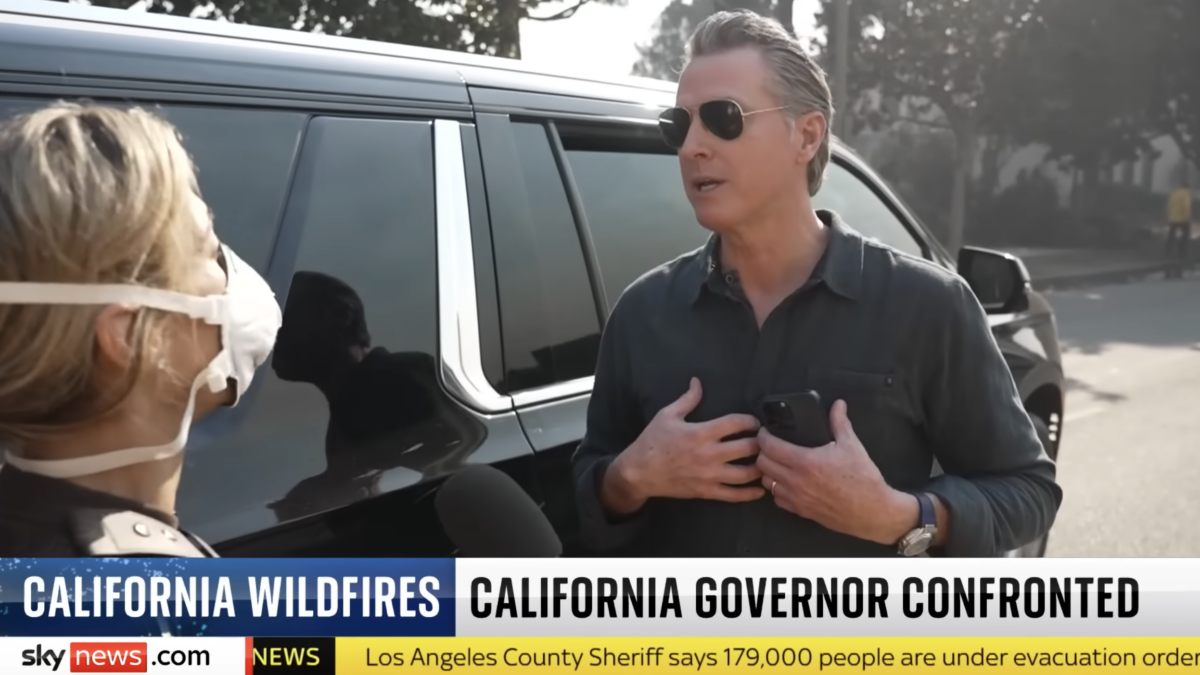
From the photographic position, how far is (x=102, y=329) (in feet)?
3.63

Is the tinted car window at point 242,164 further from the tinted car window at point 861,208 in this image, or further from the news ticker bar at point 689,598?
the tinted car window at point 861,208

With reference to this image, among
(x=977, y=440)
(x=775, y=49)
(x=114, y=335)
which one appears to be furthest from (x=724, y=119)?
(x=114, y=335)

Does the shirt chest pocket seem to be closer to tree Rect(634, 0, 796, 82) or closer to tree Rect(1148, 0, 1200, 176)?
tree Rect(634, 0, 796, 82)

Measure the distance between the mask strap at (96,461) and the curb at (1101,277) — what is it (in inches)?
587

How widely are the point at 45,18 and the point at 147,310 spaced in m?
0.49

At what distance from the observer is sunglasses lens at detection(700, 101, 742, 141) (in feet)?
5.31

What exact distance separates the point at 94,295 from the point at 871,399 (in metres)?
1.07

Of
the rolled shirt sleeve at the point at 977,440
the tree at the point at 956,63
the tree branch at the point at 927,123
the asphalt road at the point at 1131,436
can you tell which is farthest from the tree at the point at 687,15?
the tree branch at the point at 927,123

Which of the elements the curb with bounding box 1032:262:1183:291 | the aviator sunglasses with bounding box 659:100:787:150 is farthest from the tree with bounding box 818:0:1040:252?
the aviator sunglasses with bounding box 659:100:787:150

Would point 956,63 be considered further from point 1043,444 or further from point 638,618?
point 638,618

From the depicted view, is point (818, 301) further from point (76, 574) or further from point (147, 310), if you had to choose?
point (76, 574)

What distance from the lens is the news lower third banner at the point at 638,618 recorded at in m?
1.24

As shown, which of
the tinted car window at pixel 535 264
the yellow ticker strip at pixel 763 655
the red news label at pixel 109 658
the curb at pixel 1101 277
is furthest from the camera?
the curb at pixel 1101 277

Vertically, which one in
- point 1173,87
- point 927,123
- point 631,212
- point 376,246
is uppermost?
point 1173,87
